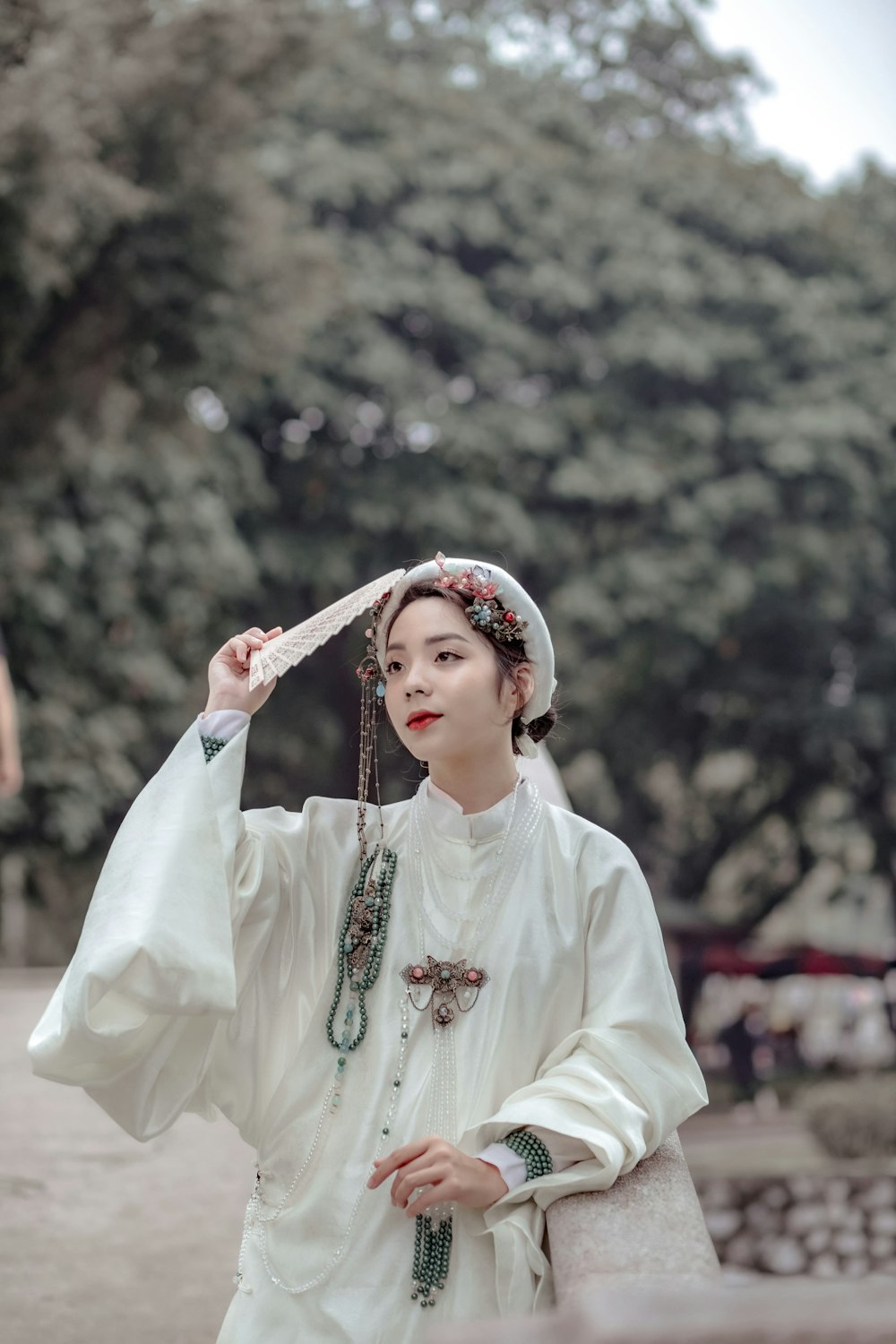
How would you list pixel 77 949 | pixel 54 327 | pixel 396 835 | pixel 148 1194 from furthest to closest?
pixel 54 327 < pixel 148 1194 < pixel 396 835 < pixel 77 949

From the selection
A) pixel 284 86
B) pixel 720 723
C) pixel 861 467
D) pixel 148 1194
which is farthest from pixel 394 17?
pixel 148 1194

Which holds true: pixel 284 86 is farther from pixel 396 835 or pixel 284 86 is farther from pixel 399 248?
pixel 396 835

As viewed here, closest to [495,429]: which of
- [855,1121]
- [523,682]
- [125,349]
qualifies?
[125,349]

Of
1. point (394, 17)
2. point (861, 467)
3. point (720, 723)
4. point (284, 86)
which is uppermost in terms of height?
point (284, 86)

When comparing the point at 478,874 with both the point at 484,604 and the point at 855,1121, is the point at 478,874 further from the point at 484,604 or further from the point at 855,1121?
the point at 855,1121

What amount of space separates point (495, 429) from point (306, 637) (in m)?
11.9

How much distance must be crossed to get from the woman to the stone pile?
7.72m

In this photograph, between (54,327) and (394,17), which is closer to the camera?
(54,327)

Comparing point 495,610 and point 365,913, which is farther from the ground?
point 495,610

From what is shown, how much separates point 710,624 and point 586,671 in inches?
48.5

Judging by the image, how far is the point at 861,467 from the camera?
14.4 m

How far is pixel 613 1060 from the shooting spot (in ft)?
7.00

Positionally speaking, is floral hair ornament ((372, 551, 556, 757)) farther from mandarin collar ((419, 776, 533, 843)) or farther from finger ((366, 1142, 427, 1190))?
finger ((366, 1142, 427, 1190))

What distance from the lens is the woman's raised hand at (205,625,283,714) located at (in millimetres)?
2303
